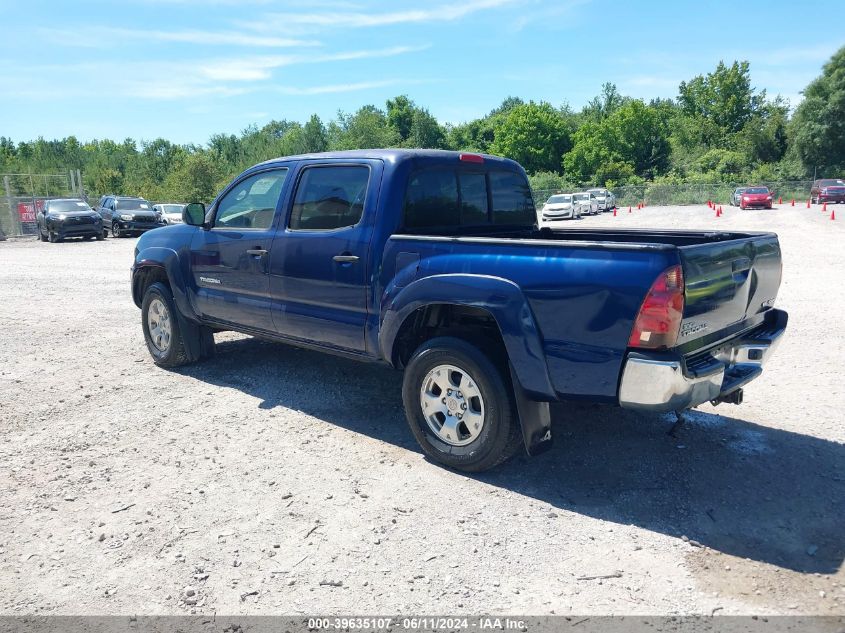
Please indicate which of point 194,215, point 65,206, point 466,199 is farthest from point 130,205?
point 466,199

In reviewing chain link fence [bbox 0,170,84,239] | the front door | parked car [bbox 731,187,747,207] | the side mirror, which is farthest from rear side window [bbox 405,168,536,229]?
parked car [bbox 731,187,747,207]

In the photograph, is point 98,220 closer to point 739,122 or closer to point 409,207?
point 409,207

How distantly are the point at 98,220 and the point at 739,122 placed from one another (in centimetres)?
8620

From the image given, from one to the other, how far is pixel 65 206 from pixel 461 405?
2717 centimetres

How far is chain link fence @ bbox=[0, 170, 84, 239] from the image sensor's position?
3014 centimetres

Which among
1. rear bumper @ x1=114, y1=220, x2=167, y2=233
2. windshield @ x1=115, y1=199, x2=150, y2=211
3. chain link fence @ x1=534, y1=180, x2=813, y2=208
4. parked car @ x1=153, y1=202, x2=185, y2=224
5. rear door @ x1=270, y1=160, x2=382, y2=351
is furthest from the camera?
chain link fence @ x1=534, y1=180, x2=813, y2=208

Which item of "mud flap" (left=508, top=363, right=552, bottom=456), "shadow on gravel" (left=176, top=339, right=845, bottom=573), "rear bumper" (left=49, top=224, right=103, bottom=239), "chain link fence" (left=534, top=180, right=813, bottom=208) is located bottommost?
"shadow on gravel" (left=176, top=339, right=845, bottom=573)

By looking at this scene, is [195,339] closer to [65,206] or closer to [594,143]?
[65,206]

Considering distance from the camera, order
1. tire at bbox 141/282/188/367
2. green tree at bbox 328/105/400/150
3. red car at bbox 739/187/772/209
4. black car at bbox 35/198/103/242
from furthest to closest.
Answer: green tree at bbox 328/105/400/150 < red car at bbox 739/187/772/209 < black car at bbox 35/198/103/242 < tire at bbox 141/282/188/367

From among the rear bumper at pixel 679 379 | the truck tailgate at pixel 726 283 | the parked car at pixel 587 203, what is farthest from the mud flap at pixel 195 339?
the parked car at pixel 587 203

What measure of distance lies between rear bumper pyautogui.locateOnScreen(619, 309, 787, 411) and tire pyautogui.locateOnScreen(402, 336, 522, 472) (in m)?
0.73

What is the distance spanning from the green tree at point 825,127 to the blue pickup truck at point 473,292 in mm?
74244

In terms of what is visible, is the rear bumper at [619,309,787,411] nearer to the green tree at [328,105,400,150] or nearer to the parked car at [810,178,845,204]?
the parked car at [810,178,845,204]

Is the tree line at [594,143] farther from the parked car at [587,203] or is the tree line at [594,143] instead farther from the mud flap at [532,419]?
the mud flap at [532,419]
